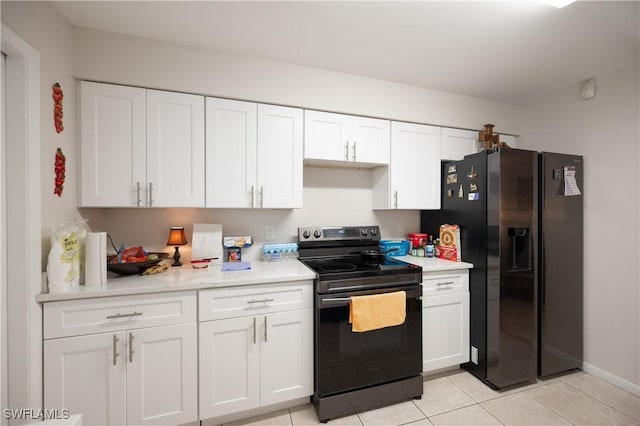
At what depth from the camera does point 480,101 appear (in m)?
2.68

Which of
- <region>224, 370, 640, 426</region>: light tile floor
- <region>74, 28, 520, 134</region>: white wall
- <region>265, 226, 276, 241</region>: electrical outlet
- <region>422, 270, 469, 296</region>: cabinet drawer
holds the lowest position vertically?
<region>224, 370, 640, 426</region>: light tile floor

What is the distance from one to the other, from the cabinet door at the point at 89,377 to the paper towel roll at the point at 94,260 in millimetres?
290

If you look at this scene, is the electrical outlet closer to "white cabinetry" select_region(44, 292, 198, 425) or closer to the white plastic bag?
"white cabinetry" select_region(44, 292, 198, 425)

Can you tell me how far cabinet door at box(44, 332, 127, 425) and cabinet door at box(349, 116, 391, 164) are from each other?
199cm

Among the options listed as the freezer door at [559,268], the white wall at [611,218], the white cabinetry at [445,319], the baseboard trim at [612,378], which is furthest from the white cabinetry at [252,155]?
the baseboard trim at [612,378]

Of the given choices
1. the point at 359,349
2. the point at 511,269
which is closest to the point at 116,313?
the point at 359,349

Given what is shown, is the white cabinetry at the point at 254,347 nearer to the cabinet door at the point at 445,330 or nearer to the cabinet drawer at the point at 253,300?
the cabinet drawer at the point at 253,300

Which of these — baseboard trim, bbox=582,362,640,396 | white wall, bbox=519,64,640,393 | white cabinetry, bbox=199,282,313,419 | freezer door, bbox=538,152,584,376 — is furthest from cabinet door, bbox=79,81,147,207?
baseboard trim, bbox=582,362,640,396

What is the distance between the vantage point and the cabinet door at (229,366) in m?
1.62

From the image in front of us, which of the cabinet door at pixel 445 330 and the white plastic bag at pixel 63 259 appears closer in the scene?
the white plastic bag at pixel 63 259

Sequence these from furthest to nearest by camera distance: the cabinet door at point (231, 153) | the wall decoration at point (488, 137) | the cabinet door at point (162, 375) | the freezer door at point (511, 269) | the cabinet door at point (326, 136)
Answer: the wall decoration at point (488, 137)
the cabinet door at point (326, 136)
the freezer door at point (511, 269)
the cabinet door at point (231, 153)
the cabinet door at point (162, 375)

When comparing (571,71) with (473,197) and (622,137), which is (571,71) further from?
(473,197)

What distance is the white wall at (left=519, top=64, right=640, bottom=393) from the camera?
2.06 meters

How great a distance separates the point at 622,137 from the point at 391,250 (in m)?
1.97
